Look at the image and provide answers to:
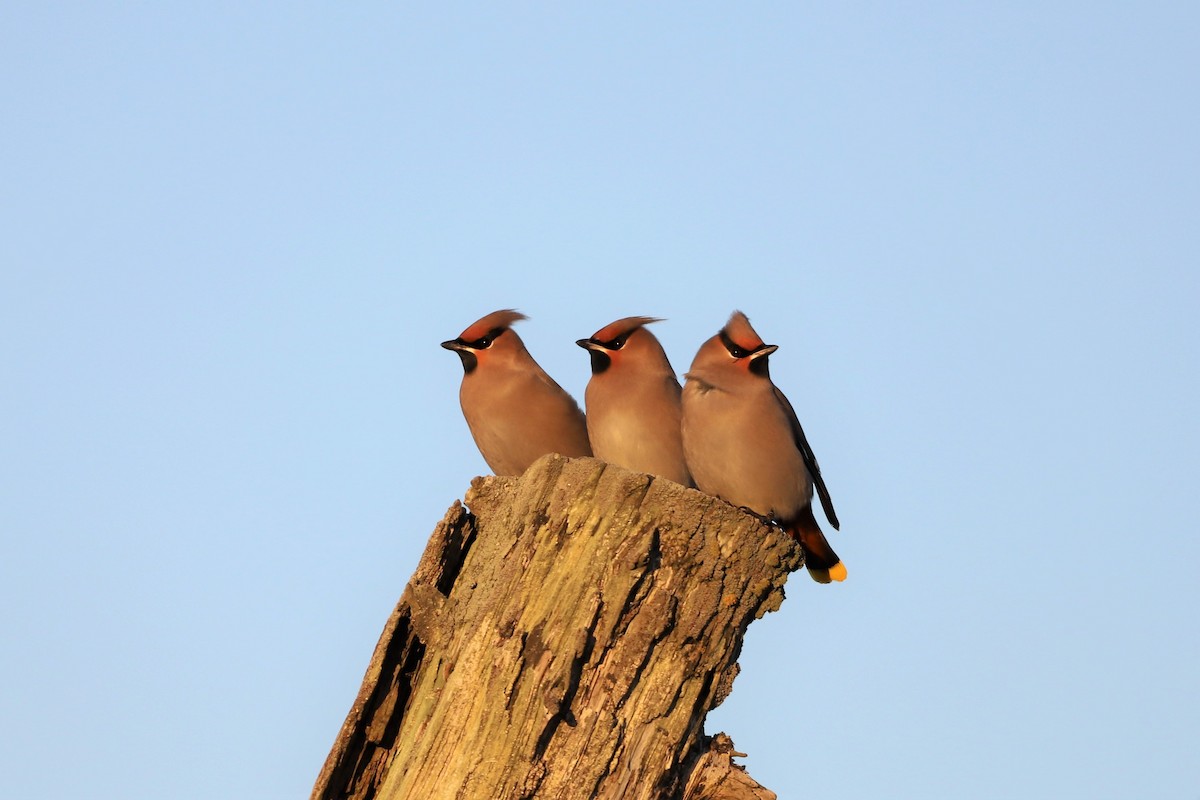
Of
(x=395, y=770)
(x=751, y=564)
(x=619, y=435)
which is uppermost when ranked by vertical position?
(x=619, y=435)

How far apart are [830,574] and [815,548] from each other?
0.17 metres

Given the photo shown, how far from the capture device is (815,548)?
6672 millimetres

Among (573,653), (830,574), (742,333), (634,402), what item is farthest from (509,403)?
(573,653)

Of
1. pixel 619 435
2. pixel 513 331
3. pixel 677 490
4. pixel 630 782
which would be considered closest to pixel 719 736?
pixel 630 782

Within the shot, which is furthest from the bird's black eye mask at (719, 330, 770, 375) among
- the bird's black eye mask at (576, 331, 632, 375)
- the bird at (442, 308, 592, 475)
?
the bird at (442, 308, 592, 475)

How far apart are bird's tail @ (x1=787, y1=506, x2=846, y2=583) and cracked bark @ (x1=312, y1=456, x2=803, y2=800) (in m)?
2.16

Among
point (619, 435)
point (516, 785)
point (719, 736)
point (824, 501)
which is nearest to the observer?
point (516, 785)

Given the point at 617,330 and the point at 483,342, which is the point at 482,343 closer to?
the point at 483,342

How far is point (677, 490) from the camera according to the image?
14.0ft

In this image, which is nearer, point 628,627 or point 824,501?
point 628,627

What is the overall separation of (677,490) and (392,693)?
1.06 metres

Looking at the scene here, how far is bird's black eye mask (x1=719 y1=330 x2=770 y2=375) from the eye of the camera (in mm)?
6559

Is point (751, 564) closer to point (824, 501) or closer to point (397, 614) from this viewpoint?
point (397, 614)

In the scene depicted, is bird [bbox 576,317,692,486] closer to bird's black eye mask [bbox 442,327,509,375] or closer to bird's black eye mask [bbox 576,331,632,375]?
bird's black eye mask [bbox 576,331,632,375]
